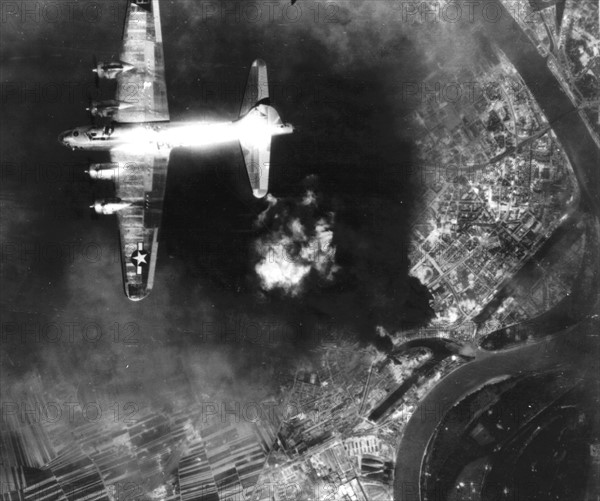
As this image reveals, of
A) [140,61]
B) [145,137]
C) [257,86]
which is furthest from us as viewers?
[140,61]

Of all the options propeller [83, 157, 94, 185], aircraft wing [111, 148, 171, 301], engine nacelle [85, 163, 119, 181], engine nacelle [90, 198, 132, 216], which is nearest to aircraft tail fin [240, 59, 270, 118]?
aircraft wing [111, 148, 171, 301]

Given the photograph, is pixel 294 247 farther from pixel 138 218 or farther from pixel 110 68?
pixel 110 68

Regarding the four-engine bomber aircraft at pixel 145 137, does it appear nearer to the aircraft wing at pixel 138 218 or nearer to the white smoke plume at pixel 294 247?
the aircraft wing at pixel 138 218

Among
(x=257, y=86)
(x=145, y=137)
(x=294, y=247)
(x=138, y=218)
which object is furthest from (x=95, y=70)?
(x=294, y=247)

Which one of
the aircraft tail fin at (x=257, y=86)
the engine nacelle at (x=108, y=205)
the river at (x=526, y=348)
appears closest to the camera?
the engine nacelle at (x=108, y=205)

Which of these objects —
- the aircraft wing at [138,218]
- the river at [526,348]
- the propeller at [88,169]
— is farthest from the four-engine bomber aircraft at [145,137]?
the river at [526,348]

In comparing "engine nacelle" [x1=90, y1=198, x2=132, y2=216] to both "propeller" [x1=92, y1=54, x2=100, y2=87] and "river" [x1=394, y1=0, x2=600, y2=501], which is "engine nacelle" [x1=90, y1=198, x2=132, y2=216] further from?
"river" [x1=394, y1=0, x2=600, y2=501]

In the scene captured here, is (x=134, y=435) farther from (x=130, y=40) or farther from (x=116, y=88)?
(x=130, y=40)

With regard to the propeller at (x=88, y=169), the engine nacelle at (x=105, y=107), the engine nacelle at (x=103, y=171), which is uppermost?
the engine nacelle at (x=105, y=107)
